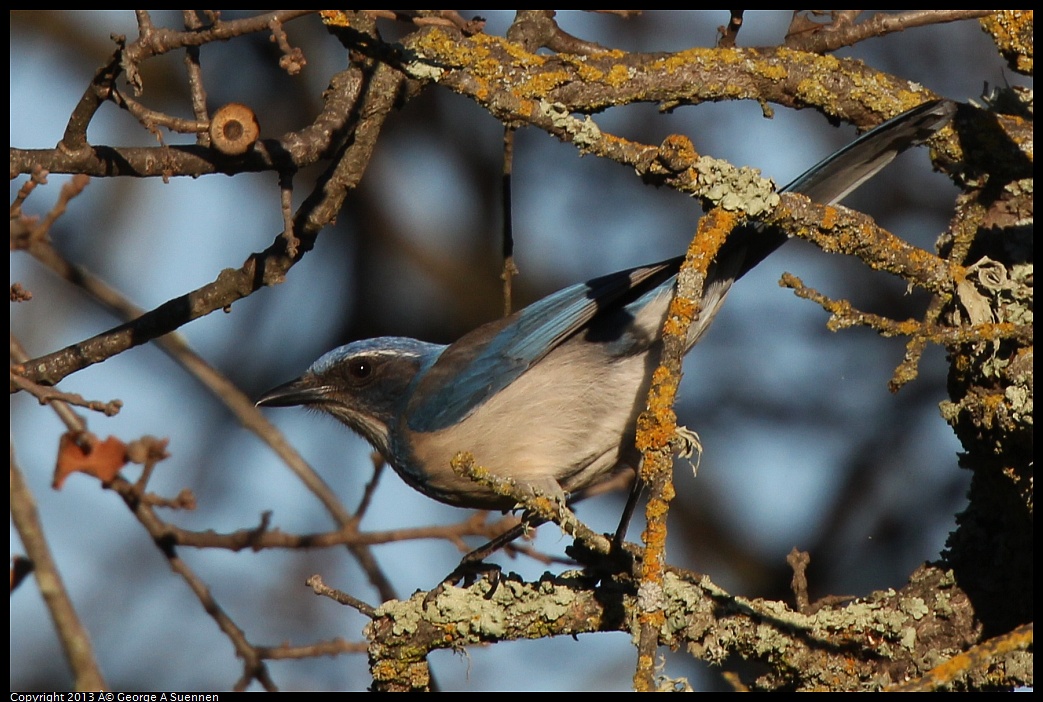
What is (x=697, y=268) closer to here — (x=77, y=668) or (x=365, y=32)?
(x=365, y=32)

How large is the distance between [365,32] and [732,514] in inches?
210

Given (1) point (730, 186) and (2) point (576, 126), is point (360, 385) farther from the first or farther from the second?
(1) point (730, 186)

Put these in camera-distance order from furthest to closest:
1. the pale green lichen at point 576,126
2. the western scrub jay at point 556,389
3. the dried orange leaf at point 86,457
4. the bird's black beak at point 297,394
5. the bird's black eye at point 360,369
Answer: the bird's black eye at point 360,369, the bird's black beak at point 297,394, the western scrub jay at point 556,389, the dried orange leaf at point 86,457, the pale green lichen at point 576,126

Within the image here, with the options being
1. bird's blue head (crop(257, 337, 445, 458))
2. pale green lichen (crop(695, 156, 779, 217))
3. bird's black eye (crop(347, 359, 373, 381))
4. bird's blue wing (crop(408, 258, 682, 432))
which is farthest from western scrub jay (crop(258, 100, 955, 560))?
pale green lichen (crop(695, 156, 779, 217))

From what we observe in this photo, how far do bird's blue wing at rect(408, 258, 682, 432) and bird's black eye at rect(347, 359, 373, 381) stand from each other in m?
0.50

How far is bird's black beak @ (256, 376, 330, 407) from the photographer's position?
213 inches

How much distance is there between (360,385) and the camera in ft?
18.0

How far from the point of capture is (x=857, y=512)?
7594 mm

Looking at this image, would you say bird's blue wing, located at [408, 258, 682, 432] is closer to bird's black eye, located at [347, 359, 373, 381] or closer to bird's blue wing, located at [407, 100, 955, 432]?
bird's blue wing, located at [407, 100, 955, 432]

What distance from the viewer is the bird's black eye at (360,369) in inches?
217

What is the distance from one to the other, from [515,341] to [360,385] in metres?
1.10

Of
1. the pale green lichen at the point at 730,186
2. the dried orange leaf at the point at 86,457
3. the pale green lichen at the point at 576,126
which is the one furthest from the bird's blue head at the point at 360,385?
the pale green lichen at the point at 730,186

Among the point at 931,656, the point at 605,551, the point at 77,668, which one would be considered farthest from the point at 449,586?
the point at 931,656

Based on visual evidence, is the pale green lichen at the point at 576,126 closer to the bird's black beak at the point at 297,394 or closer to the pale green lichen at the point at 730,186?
the pale green lichen at the point at 730,186
